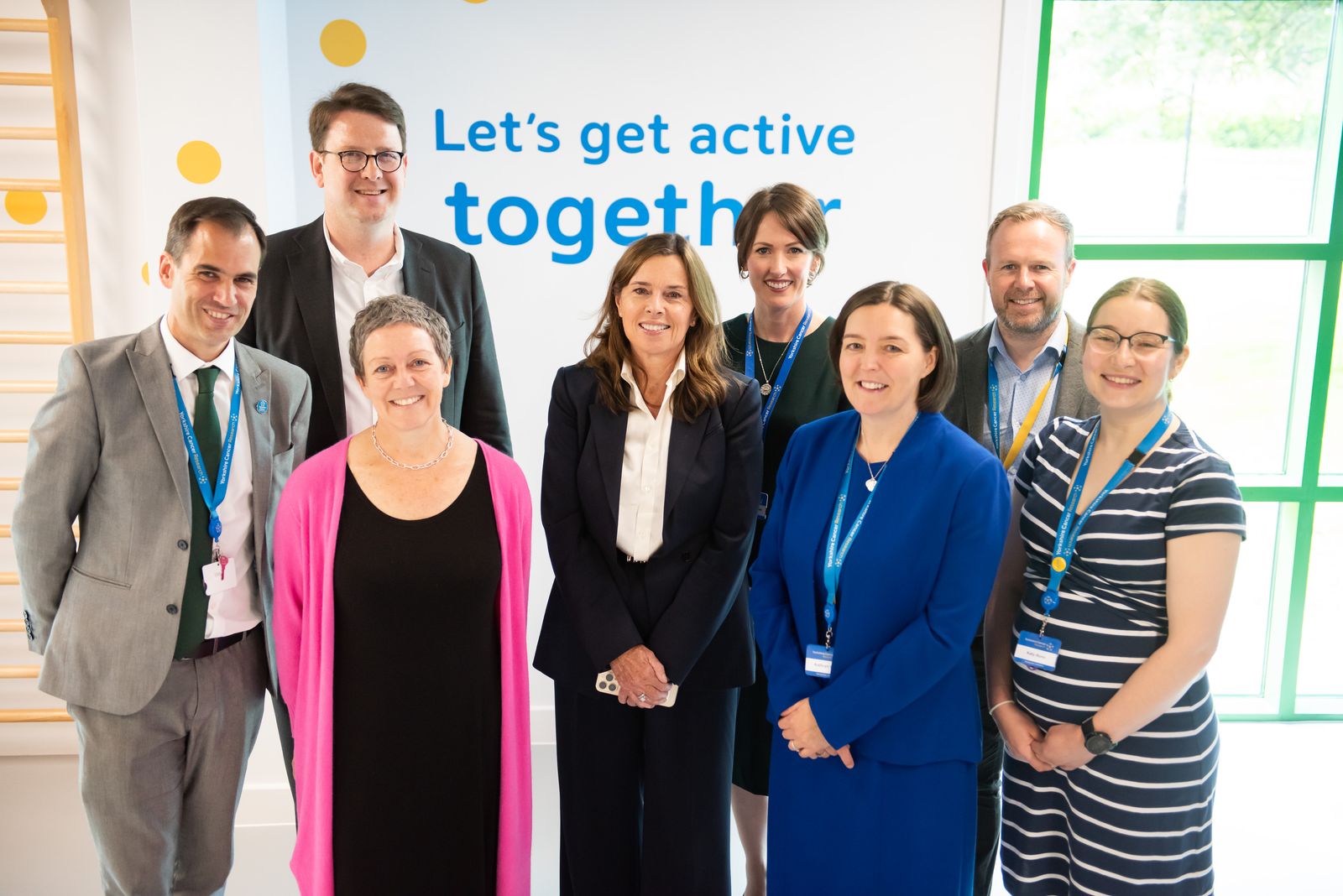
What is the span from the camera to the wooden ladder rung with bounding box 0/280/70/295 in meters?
3.44

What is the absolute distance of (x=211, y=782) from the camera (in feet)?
7.09

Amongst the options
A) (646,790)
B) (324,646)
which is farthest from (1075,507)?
(324,646)

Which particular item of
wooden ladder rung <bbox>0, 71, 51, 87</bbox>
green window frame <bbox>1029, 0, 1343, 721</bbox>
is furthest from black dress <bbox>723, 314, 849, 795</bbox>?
wooden ladder rung <bbox>0, 71, 51, 87</bbox>

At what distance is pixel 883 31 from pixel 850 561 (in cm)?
266

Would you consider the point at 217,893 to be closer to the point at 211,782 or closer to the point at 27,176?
the point at 211,782

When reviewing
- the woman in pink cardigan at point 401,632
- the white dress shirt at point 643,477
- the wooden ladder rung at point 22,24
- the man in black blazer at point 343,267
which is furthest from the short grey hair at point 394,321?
the wooden ladder rung at point 22,24

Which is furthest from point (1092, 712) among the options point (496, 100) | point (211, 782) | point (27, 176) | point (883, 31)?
point (27, 176)

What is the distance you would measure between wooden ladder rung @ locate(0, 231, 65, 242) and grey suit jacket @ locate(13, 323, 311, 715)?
1.78 metres

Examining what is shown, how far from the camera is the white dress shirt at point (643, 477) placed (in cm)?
218

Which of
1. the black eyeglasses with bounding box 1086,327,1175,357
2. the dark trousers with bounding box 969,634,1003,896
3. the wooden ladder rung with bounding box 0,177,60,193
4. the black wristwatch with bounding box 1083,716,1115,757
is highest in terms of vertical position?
the wooden ladder rung with bounding box 0,177,60,193

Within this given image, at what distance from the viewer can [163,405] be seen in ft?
6.61

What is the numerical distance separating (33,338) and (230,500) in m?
2.05

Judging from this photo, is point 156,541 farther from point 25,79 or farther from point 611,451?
point 25,79

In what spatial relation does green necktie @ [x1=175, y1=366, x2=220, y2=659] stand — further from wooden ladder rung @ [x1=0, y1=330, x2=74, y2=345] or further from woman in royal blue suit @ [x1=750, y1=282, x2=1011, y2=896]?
wooden ladder rung @ [x1=0, y1=330, x2=74, y2=345]
